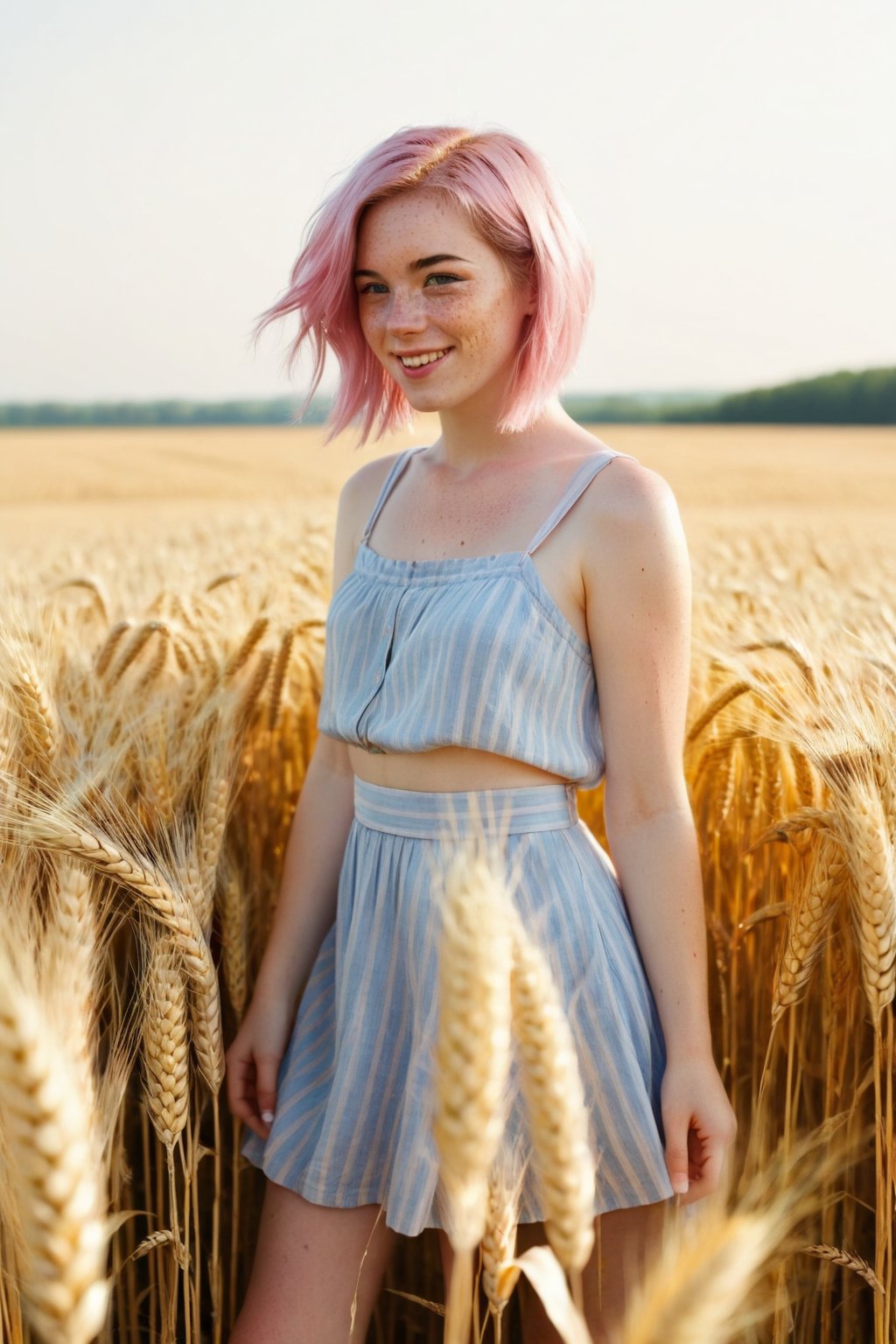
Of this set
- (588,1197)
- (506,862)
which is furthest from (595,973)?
(588,1197)

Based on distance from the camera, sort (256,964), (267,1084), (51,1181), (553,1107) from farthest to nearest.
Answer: (256,964) < (267,1084) < (553,1107) < (51,1181)

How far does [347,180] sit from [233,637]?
0.85 m

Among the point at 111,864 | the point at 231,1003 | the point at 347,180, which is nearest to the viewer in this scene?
the point at 111,864

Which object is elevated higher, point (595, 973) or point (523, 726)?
point (523, 726)

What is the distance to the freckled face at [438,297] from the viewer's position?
Answer: 1608 mm

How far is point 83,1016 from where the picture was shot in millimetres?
1146

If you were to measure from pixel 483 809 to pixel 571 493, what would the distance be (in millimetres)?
455

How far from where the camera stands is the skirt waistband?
155 cm

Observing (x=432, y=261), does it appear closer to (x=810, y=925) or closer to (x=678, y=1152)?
(x=810, y=925)

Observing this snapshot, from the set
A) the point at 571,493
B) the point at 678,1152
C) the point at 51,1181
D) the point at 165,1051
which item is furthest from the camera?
the point at 571,493

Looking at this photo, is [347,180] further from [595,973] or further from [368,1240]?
[368,1240]

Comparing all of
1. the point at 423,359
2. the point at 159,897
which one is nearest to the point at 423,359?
the point at 423,359

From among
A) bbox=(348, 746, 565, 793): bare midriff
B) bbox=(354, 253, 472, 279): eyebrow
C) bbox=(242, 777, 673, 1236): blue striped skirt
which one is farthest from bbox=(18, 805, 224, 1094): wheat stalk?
bbox=(354, 253, 472, 279): eyebrow

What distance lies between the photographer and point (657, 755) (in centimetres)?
153
